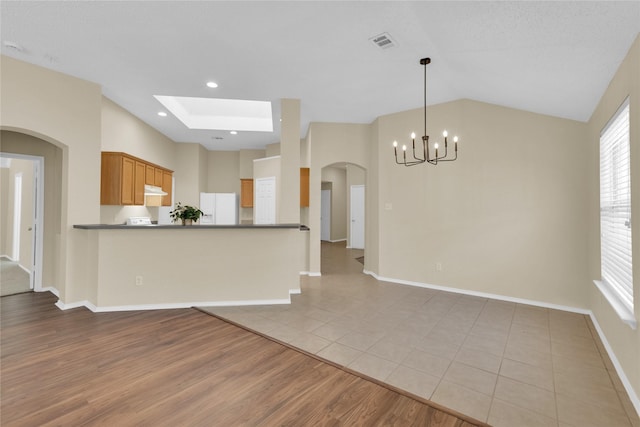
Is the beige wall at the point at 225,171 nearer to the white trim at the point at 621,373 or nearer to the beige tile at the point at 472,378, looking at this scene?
the beige tile at the point at 472,378

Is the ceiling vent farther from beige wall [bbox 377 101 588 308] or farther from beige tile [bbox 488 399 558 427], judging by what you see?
beige tile [bbox 488 399 558 427]

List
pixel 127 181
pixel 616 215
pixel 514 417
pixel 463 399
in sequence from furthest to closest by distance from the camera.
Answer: pixel 127 181
pixel 616 215
pixel 463 399
pixel 514 417

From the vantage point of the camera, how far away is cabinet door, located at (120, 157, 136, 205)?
4.24 m

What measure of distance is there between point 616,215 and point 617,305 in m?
0.82

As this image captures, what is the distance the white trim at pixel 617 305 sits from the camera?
192cm

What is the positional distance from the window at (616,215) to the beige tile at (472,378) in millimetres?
1014

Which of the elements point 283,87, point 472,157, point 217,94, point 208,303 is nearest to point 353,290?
point 208,303

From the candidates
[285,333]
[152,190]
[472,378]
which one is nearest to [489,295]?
[472,378]

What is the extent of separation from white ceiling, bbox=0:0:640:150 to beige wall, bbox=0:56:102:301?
19cm

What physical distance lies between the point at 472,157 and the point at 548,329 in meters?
2.46

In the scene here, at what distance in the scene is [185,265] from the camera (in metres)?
3.63

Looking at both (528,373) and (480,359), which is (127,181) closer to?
(480,359)

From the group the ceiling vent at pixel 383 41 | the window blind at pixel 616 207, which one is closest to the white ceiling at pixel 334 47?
the ceiling vent at pixel 383 41

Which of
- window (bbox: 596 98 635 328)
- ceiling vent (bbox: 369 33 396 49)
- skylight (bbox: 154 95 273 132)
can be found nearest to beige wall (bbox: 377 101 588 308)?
window (bbox: 596 98 635 328)
